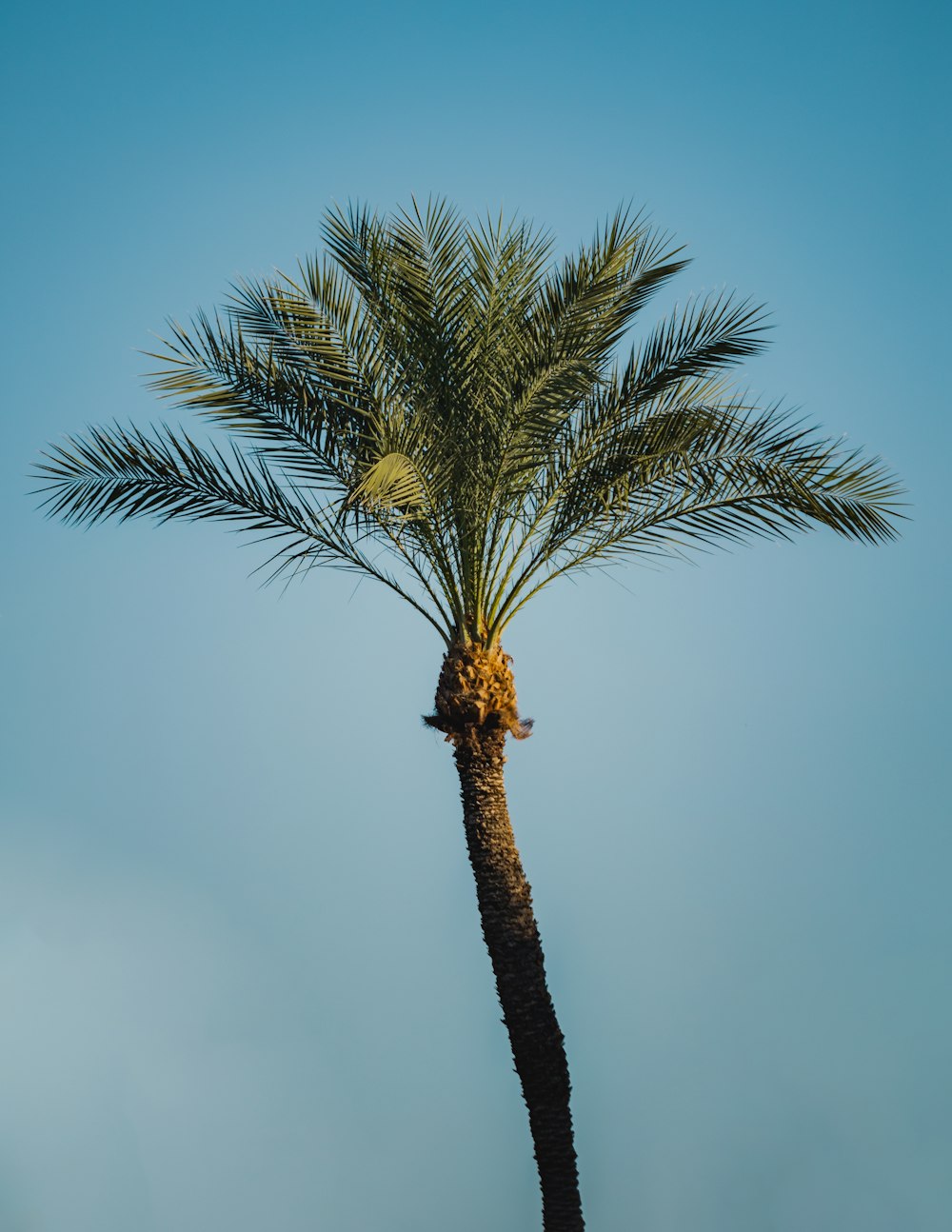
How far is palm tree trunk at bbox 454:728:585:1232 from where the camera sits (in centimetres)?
1203

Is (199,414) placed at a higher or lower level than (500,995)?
higher

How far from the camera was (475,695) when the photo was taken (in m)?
12.6

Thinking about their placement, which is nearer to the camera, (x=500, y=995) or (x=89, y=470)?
(x=500, y=995)

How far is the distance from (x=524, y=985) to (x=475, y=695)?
7.92 feet

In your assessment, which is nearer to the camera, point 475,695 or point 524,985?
point 524,985

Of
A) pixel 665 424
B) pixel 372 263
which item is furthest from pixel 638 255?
pixel 372 263

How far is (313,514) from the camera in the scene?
1294cm

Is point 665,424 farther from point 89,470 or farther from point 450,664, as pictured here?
point 89,470

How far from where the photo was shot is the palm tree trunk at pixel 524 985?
12031mm

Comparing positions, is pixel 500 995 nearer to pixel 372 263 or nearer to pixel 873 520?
pixel 873 520

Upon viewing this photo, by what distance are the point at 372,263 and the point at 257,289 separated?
40.2 inches

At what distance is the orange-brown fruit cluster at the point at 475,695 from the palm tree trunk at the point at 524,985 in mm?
164

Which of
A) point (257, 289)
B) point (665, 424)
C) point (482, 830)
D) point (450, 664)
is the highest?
point (257, 289)

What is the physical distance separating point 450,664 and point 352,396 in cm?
242
